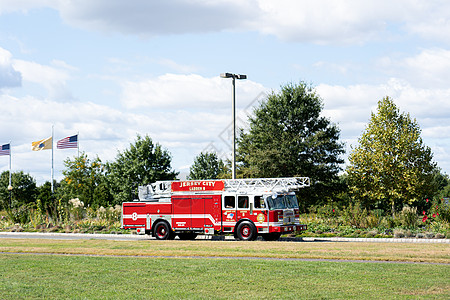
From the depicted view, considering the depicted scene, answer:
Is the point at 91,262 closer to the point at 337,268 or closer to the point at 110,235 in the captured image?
the point at 337,268

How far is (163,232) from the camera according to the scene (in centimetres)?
2491

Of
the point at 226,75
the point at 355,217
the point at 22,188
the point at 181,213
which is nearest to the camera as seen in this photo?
the point at 181,213

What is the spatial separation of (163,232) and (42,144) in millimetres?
37008

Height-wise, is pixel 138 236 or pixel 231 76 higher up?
pixel 231 76

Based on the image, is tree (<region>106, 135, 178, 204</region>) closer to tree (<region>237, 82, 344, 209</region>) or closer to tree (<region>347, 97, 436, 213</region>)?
tree (<region>237, 82, 344, 209</region>)

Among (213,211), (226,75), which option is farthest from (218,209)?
(226,75)

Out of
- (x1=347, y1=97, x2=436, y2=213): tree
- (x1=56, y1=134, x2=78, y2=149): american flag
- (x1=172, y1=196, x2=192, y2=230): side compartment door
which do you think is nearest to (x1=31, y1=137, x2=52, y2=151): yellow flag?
(x1=56, y1=134, x2=78, y2=149): american flag

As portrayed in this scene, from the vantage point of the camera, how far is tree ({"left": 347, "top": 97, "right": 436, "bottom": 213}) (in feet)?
121

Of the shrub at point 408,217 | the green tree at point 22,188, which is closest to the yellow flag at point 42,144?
the green tree at point 22,188

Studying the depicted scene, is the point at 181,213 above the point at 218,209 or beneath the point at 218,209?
beneath

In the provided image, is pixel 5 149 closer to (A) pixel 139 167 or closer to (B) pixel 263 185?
(A) pixel 139 167

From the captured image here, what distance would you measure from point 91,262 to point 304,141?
88.1 feet

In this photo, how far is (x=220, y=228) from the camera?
23.6m

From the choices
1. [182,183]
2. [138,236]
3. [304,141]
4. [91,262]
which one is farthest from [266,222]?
[304,141]
